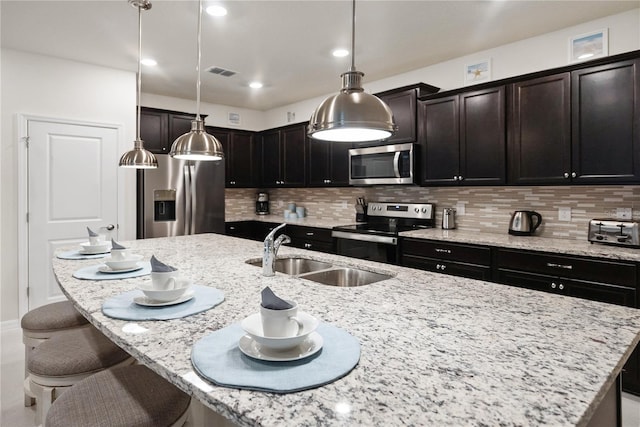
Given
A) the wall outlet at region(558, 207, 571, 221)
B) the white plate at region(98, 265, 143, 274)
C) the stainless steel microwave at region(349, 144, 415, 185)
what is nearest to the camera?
the white plate at region(98, 265, 143, 274)

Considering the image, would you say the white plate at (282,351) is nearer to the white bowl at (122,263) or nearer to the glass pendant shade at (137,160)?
the white bowl at (122,263)

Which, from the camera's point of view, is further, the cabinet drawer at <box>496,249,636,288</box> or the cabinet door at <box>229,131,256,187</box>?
the cabinet door at <box>229,131,256,187</box>

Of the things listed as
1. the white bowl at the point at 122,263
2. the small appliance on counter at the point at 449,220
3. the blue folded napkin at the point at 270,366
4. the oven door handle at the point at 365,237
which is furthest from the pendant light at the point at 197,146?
the small appliance on counter at the point at 449,220

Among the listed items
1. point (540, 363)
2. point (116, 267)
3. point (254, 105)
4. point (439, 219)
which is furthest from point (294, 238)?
point (540, 363)

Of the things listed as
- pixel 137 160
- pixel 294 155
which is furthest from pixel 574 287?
pixel 294 155

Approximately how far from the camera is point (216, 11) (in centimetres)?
277

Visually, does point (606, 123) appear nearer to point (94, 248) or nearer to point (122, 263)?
point (122, 263)

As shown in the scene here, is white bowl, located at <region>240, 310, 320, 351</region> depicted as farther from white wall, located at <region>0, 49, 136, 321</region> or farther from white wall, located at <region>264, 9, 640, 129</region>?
white wall, located at <region>0, 49, 136, 321</region>

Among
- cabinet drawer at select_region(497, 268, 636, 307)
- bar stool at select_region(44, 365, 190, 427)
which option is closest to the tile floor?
cabinet drawer at select_region(497, 268, 636, 307)

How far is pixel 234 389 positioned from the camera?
79 centimetres

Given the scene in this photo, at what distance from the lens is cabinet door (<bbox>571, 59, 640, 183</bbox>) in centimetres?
250

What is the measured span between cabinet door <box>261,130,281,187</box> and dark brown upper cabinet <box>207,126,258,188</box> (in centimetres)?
15

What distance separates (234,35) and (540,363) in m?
3.19

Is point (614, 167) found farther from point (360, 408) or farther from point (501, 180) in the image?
point (360, 408)
